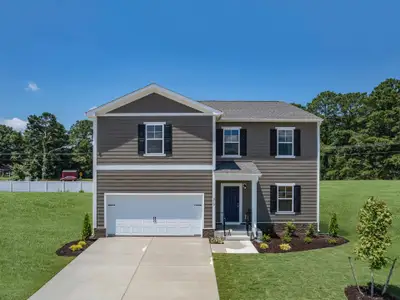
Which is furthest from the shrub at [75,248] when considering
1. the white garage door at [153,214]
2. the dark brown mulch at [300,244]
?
the dark brown mulch at [300,244]

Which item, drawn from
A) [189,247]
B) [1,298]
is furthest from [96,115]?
[1,298]

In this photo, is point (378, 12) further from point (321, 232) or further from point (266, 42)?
point (321, 232)

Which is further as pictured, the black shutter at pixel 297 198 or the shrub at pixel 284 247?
the black shutter at pixel 297 198

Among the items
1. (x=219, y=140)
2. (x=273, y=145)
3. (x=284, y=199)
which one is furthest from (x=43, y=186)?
(x=284, y=199)

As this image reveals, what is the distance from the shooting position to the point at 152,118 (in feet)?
50.2

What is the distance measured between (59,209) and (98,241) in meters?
9.08

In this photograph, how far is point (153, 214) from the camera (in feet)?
50.3

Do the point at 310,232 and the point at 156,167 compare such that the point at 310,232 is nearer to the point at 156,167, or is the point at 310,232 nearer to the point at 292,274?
the point at 292,274

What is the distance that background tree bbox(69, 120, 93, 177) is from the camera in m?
59.5

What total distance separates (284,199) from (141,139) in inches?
302

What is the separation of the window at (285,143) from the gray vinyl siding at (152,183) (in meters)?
3.98

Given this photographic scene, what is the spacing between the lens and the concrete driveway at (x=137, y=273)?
8.59 meters

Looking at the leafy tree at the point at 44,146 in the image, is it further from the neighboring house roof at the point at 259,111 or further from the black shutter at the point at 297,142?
the black shutter at the point at 297,142

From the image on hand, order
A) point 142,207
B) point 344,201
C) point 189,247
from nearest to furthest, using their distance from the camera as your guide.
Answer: point 189,247
point 142,207
point 344,201
